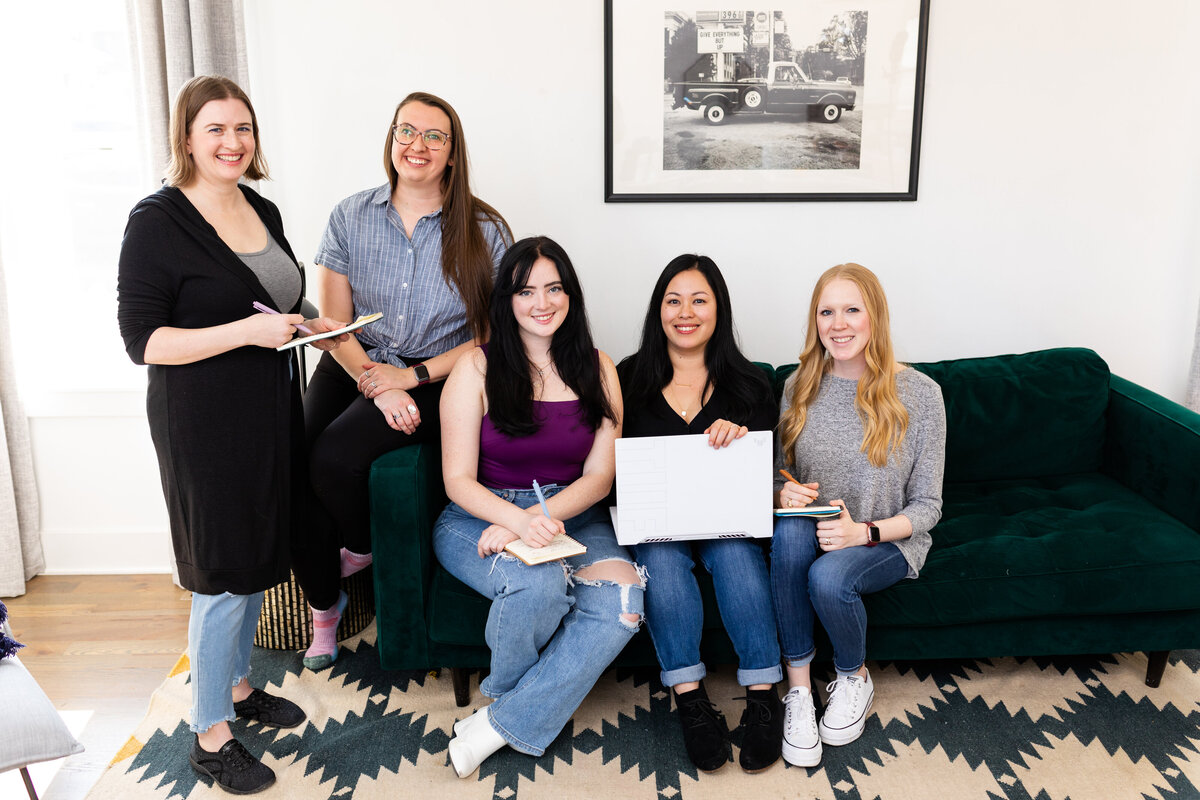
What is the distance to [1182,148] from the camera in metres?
2.82

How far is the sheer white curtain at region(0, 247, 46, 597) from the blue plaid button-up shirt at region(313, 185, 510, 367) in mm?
1289

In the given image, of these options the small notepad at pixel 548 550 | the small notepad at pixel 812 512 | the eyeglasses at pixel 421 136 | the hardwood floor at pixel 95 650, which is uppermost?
the eyeglasses at pixel 421 136

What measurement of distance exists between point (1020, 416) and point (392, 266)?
1972 millimetres

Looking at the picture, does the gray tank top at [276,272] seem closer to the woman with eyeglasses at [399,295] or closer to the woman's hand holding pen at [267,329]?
the woman's hand holding pen at [267,329]

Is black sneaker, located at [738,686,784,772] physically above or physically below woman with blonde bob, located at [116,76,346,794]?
below

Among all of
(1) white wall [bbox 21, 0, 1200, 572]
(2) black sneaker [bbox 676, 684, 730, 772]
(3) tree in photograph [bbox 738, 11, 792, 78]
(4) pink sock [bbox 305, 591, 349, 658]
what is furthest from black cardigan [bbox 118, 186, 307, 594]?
(3) tree in photograph [bbox 738, 11, 792, 78]

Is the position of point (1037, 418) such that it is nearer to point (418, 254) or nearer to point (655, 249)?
point (655, 249)

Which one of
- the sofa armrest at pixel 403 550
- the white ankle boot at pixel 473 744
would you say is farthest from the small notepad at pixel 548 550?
the white ankle boot at pixel 473 744

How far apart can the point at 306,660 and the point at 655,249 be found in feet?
5.47

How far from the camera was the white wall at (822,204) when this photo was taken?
2.68 metres

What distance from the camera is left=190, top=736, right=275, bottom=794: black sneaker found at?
74.2 inches

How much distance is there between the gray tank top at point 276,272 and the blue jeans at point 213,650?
677 millimetres

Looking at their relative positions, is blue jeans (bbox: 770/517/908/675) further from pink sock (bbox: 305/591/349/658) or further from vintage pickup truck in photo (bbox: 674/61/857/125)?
vintage pickup truck in photo (bbox: 674/61/857/125)

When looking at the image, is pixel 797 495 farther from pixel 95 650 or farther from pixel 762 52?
pixel 95 650
